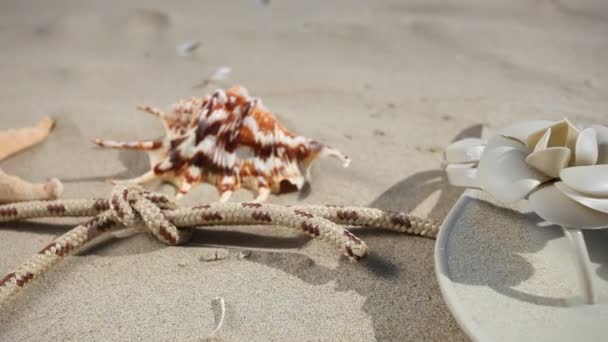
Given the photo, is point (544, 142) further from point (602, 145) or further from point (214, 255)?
point (214, 255)

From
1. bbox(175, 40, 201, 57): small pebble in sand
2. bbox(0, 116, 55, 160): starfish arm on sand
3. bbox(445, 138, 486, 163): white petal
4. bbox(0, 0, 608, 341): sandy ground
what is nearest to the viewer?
bbox(0, 0, 608, 341): sandy ground

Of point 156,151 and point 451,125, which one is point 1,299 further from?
point 451,125

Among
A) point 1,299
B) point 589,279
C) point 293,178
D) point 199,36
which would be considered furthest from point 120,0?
point 589,279

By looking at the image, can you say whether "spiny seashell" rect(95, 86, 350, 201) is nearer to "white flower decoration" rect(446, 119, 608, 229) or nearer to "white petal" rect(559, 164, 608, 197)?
"white flower decoration" rect(446, 119, 608, 229)

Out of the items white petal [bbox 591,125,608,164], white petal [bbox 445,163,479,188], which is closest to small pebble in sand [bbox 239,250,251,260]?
white petal [bbox 445,163,479,188]

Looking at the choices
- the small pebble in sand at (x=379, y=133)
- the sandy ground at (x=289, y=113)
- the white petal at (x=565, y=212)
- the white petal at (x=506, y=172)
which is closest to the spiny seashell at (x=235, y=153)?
the sandy ground at (x=289, y=113)

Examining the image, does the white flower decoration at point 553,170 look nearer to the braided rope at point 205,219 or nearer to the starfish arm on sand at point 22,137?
the braided rope at point 205,219

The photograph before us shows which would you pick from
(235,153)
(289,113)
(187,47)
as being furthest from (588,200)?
(187,47)
